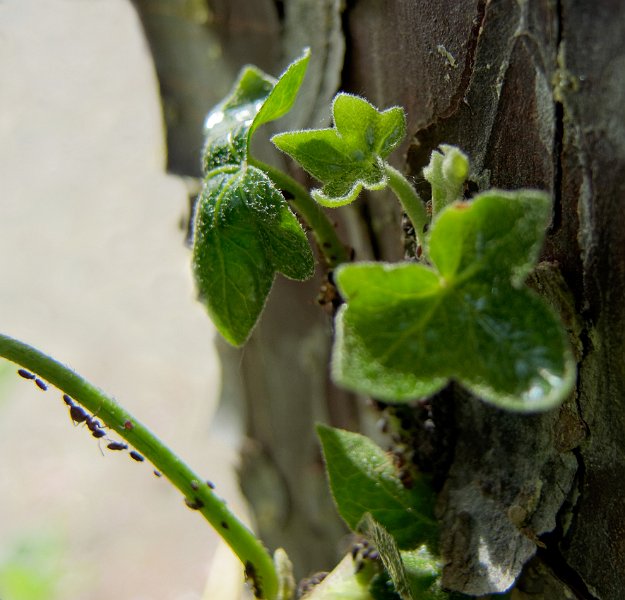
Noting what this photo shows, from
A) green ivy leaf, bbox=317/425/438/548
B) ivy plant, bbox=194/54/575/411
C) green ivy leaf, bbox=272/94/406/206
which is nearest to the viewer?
ivy plant, bbox=194/54/575/411

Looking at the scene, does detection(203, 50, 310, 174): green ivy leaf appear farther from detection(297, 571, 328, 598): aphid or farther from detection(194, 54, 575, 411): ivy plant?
detection(297, 571, 328, 598): aphid

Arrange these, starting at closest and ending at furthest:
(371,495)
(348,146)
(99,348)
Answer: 1. (348,146)
2. (371,495)
3. (99,348)

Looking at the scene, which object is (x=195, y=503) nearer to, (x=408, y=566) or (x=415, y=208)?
(x=408, y=566)

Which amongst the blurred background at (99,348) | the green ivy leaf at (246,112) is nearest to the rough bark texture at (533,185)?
the green ivy leaf at (246,112)

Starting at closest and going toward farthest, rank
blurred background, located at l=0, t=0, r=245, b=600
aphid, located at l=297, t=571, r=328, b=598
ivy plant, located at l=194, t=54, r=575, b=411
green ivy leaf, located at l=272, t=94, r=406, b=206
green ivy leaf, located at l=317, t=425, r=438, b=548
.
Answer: ivy plant, located at l=194, t=54, r=575, b=411, green ivy leaf, located at l=272, t=94, r=406, b=206, green ivy leaf, located at l=317, t=425, r=438, b=548, aphid, located at l=297, t=571, r=328, b=598, blurred background, located at l=0, t=0, r=245, b=600

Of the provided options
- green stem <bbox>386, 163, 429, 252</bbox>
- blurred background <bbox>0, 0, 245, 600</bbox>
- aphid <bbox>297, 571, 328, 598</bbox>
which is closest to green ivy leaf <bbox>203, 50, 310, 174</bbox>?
green stem <bbox>386, 163, 429, 252</bbox>

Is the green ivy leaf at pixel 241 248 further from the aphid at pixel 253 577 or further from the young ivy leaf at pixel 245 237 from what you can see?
the aphid at pixel 253 577

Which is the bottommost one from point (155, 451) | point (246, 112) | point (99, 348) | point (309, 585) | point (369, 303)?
point (99, 348)

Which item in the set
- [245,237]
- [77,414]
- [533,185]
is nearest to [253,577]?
[77,414]
